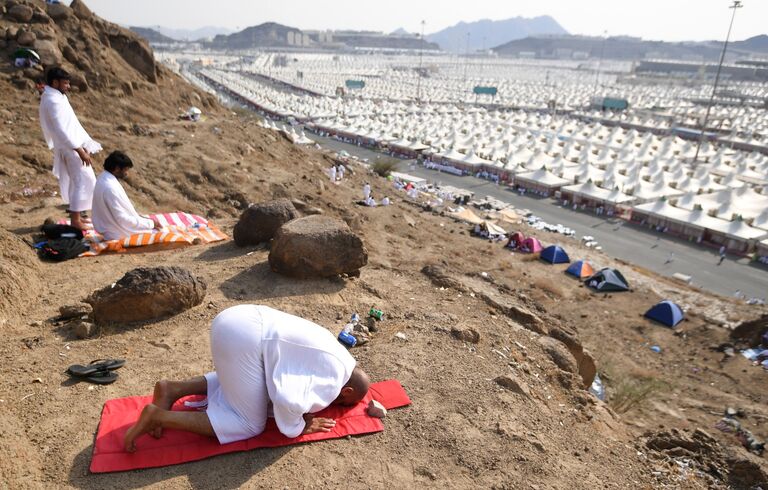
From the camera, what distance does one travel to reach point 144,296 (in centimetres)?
446

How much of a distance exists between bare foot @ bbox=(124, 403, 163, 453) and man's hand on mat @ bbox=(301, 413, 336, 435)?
914 millimetres

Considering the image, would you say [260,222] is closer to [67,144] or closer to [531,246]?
[67,144]

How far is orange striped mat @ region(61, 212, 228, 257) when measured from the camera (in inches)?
239

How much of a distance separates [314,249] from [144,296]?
1.81 meters

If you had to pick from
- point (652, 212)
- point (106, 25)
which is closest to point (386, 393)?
point (106, 25)

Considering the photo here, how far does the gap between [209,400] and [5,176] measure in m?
6.69

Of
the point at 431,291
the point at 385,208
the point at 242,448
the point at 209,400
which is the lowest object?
the point at 385,208

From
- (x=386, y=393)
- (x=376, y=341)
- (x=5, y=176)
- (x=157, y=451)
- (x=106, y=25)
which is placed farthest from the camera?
(x=106, y=25)

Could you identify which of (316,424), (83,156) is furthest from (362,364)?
(83,156)

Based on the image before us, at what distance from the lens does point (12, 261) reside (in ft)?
16.0

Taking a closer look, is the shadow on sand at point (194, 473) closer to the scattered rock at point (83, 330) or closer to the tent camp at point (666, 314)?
the scattered rock at point (83, 330)

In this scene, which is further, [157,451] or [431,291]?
[431,291]

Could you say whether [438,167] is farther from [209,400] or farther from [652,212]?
[209,400]

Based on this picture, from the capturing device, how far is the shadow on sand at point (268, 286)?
5.34 meters
